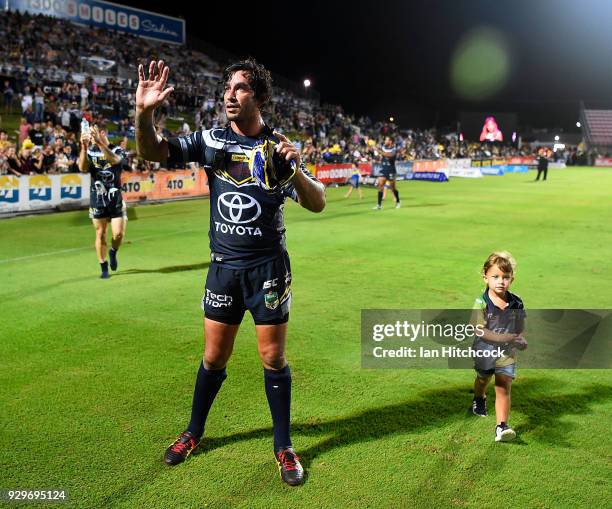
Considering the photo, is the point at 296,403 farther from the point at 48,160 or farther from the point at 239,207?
the point at 48,160

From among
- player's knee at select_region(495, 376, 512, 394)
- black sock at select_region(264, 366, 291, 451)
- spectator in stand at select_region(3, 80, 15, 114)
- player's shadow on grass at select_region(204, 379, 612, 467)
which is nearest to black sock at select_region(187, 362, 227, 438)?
player's shadow on grass at select_region(204, 379, 612, 467)

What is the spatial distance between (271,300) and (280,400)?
678mm

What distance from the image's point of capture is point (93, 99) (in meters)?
29.6

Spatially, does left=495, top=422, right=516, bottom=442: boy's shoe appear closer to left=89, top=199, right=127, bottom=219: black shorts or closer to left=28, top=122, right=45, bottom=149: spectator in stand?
left=89, top=199, right=127, bottom=219: black shorts

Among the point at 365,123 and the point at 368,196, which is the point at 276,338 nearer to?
the point at 368,196

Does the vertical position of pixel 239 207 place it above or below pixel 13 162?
below

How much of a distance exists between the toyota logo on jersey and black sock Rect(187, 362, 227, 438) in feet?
3.48

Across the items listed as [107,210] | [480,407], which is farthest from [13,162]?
[480,407]

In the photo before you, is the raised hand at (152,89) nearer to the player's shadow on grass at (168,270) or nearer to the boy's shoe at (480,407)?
the boy's shoe at (480,407)

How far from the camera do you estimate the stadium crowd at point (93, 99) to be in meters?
21.8

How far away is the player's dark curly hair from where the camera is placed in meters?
3.50

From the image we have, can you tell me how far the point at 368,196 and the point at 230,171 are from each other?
2053 centimetres

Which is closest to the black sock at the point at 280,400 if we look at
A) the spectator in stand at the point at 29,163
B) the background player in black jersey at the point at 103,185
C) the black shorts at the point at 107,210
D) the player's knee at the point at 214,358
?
the player's knee at the point at 214,358

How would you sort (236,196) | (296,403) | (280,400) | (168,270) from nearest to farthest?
1. (236,196)
2. (280,400)
3. (296,403)
4. (168,270)
